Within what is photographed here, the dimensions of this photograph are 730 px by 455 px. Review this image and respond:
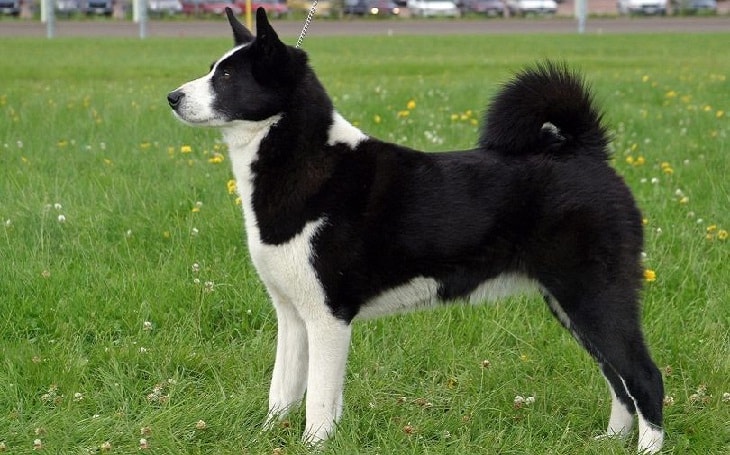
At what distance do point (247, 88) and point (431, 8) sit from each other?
39.4m

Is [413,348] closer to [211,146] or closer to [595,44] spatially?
[211,146]

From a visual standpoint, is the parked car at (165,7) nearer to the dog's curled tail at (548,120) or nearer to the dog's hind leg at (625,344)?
the dog's curled tail at (548,120)

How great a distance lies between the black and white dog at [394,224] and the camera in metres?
3.42

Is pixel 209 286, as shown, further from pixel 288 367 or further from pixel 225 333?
pixel 288 367

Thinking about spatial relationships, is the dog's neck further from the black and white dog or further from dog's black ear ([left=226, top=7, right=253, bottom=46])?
dog's black ear ([left=226, top=7, right=253, bottom=46])

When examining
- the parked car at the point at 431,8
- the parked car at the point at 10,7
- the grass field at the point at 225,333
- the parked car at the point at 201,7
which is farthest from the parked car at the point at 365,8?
the grass field at the point at 225,333

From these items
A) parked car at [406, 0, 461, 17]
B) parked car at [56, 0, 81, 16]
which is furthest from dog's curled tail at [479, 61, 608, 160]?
parked car at [406, 0, 461, 17]

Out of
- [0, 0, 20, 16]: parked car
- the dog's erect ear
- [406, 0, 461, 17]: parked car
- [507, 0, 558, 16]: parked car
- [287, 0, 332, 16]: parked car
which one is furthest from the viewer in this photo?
[507, 0, 558, 16]: parked car

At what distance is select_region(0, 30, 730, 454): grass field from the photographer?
3594 mm

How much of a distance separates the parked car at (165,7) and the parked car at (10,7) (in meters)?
4.98

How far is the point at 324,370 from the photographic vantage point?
3.42 meters

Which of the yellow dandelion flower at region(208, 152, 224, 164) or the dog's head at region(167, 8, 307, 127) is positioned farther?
the yellow dandelion flower at region(208, 152, 224, 164)

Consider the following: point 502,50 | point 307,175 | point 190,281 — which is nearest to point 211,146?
point 190,281

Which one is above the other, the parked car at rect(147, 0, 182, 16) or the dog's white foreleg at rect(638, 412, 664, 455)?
the dog's white foreleg at rect(638, 412, 664, 455)
